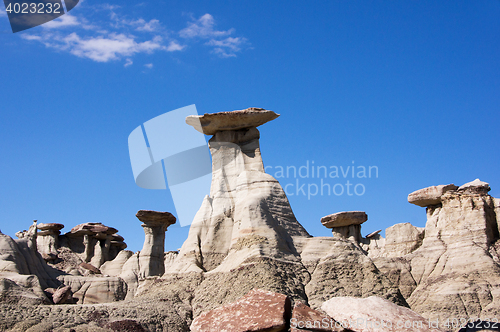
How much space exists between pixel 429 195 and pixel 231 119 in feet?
33.5

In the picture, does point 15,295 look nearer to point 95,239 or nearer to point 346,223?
point 346,223

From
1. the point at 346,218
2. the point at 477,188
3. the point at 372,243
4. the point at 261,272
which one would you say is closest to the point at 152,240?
the point at 346,218

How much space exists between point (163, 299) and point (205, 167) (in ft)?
19.1

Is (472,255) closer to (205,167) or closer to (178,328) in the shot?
(205,167)

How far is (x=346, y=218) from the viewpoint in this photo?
28.2 metres

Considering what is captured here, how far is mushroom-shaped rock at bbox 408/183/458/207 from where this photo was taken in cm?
2175

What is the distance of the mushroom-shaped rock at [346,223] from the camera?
28125mm

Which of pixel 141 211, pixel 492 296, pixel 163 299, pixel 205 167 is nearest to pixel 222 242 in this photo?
pixel 163 299

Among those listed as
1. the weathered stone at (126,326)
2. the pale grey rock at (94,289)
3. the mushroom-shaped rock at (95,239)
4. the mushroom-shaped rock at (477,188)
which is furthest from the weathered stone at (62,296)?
the mushroom-shaped rock at (95,239)

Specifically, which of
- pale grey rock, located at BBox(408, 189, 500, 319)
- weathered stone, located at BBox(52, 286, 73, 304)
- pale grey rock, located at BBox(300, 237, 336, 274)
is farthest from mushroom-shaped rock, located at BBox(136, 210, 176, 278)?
pale grey rock, located at BBox(300, 237, 336, 274)

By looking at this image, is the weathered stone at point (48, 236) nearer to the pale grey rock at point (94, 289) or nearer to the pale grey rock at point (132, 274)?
the pale grey rock at point (132, 274)

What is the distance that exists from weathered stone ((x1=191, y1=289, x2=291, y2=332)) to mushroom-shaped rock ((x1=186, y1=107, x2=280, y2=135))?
7.55m

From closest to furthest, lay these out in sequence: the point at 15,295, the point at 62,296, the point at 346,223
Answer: the point at 15,295 < the point at 62,296 < the point at 346,223

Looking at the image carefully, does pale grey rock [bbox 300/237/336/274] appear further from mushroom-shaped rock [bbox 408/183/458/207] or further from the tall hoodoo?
mushroom-shaped rock [bbox 408/183/458/207]
